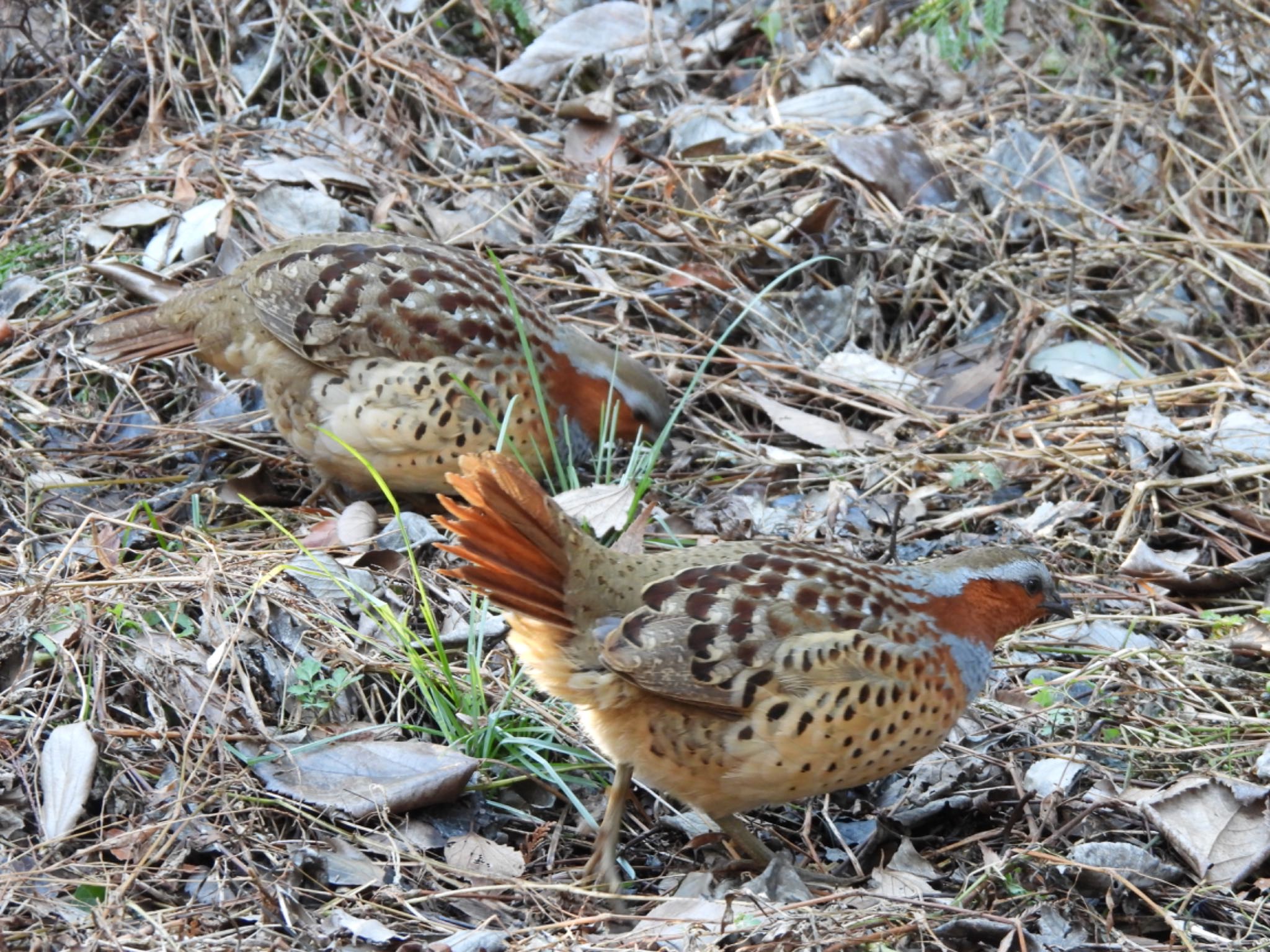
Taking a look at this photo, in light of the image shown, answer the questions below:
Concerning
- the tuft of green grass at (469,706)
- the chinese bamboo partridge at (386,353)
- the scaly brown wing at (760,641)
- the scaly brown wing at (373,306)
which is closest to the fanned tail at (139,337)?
the chinese bamboo partridge at (386,353)

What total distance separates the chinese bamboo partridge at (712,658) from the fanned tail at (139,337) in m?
2.09

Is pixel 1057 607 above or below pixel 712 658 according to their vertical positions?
below

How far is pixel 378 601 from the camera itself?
3.93 metres

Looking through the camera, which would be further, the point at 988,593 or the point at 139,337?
the point at 139,337

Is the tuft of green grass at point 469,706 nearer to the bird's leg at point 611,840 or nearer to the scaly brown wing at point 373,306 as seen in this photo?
the bird's leg at point 611,840

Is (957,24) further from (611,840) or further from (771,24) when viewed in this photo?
(611,840)

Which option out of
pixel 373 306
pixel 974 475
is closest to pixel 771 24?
pixel 974 475

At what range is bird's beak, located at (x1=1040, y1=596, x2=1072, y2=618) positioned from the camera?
12.5ft

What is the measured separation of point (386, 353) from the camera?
4.73 metres

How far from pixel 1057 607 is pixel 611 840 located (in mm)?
1387

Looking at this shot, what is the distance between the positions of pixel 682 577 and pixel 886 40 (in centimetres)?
475

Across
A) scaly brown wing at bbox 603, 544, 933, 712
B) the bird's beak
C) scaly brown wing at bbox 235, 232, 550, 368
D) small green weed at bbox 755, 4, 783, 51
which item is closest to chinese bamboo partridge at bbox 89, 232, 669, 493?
scaly brown wing at bbox 235, 232, 550, 368

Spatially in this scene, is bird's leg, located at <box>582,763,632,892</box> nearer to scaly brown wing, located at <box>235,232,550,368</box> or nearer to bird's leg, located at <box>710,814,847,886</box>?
bird's leg, located at <box>710,814,847,886</box>

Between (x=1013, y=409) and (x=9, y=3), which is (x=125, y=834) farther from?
(x=9, y=3)
